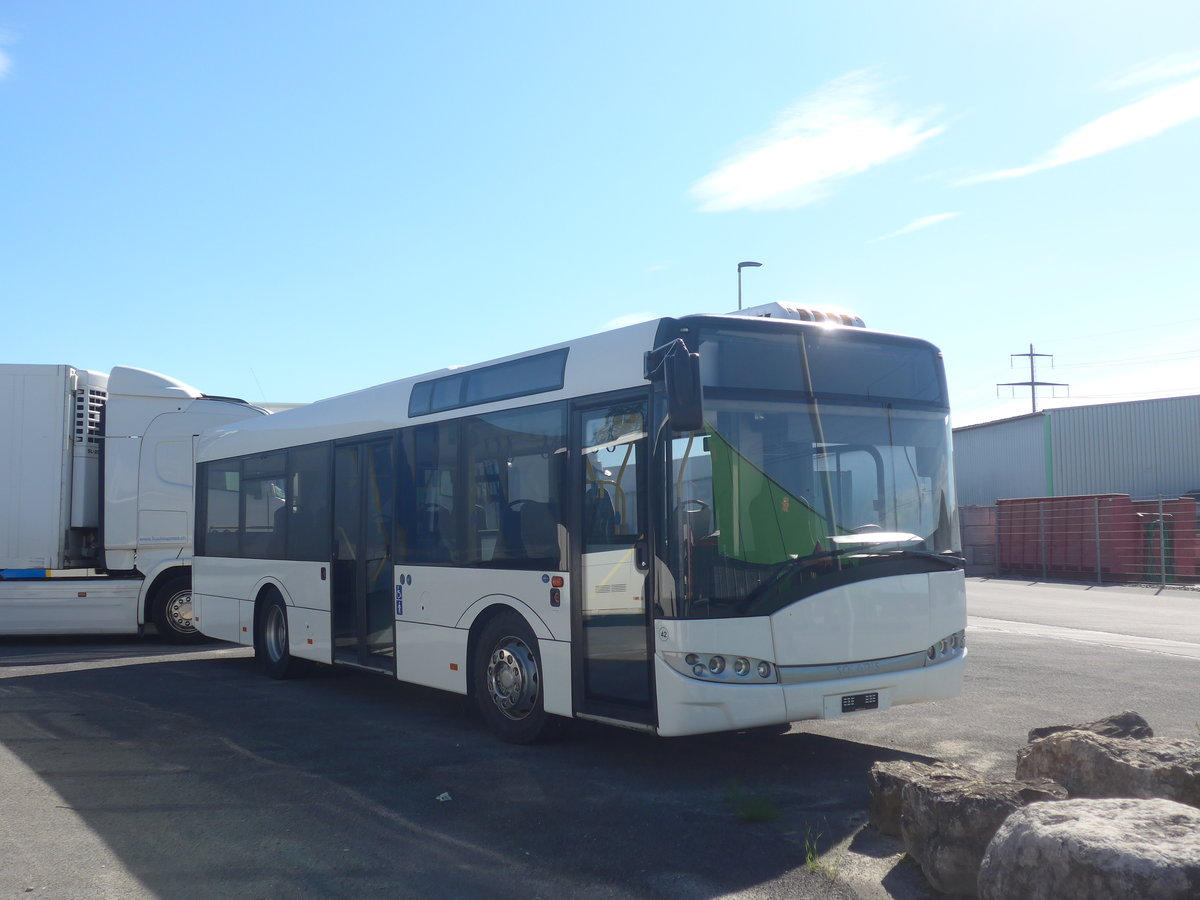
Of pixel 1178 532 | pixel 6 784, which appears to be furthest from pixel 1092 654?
pixel 1178 532

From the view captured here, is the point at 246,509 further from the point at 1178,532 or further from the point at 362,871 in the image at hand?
the point at 1178,532

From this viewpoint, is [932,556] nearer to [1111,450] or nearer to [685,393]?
[685,393]

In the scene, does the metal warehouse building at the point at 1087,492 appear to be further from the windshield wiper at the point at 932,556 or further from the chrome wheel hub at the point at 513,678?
the chrome wheel hub at the point at 513,678

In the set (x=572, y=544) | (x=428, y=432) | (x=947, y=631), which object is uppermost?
(x=428, y=432)

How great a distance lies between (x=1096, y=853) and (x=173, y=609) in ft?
47.6

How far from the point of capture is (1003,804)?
4863 millimetres

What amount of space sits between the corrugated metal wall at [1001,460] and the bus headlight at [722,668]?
3362cm

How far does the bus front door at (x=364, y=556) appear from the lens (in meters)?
9.98

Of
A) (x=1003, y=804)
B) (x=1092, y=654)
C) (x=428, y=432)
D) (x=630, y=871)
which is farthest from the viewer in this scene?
(x=1092, y=654)

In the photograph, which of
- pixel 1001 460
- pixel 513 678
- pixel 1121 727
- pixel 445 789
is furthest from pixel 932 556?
pixel 1001 460

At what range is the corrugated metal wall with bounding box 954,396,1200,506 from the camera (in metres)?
37.3

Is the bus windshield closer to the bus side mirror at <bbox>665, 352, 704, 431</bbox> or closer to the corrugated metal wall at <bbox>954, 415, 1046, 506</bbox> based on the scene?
the bus side mirror at <bbox>665, 352, 704, 431</bbox>

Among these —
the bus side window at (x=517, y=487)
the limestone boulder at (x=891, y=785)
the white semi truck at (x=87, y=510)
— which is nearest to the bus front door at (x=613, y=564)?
the bus side window at (x=517, y=487)

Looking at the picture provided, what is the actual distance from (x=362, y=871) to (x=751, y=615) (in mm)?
2647
